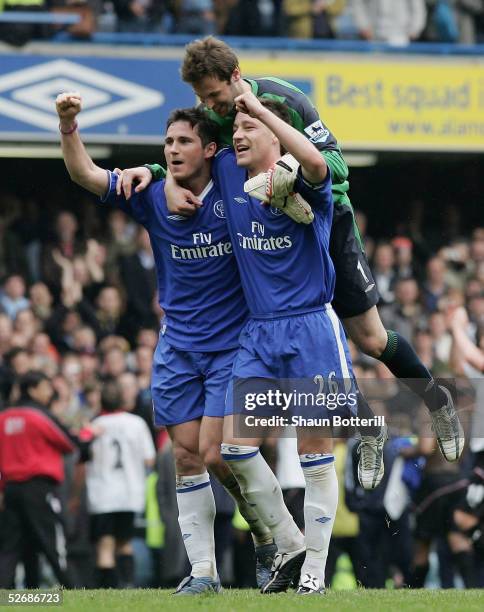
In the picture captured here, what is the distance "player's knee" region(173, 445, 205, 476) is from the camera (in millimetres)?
8609

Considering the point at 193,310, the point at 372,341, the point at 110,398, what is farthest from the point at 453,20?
the point at 193,310

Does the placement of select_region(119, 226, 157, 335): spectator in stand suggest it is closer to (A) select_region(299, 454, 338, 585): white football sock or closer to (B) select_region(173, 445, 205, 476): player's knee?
(B) select_region(173, 445, 205, 476): player's knee

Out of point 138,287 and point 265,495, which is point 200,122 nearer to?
point 265,495

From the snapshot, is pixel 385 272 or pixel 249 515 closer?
pixel 249 515

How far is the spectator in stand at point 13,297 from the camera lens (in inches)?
645

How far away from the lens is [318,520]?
8.23 metres

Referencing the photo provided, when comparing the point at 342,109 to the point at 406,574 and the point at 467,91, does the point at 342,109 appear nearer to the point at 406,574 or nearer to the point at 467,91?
the point at 467,91

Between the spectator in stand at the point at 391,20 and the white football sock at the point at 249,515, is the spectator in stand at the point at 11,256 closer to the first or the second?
the spectator in stand at the point at 391,20

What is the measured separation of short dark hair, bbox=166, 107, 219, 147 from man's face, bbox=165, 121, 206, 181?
24 millimetres

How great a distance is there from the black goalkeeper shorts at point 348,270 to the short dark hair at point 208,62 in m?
1.18

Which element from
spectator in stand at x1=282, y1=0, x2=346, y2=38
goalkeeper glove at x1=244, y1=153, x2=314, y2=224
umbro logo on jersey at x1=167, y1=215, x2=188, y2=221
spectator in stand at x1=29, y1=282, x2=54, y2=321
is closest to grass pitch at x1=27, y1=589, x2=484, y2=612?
goalkeeper glove at x1=244, y1=153, x2=314, y2=224

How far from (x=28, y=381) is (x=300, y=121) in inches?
210

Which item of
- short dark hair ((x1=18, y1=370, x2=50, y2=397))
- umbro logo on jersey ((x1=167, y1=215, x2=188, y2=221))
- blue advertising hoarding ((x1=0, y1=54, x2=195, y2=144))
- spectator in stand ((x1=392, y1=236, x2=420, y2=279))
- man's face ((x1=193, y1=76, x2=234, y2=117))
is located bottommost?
short dark hair ((x1=18, y1=370, x2=50, y2=397))

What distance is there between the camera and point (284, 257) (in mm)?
8117
